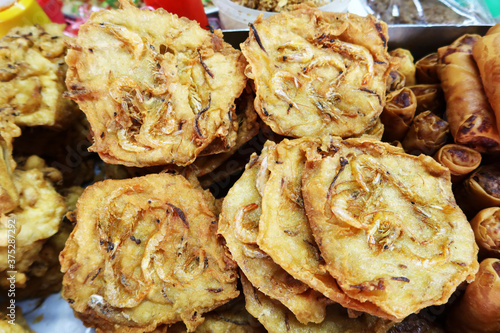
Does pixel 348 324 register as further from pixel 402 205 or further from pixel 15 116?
pixel 15 116

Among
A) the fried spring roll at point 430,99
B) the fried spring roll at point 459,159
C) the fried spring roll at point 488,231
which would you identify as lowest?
the fried spring roll at point 488,231

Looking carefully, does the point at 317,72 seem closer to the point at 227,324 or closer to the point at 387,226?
the point at 387,226

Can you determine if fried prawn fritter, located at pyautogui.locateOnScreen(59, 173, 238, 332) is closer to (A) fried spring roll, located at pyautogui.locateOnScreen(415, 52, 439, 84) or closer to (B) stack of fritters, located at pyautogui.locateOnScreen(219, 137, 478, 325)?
(B) stack of fritters, located at pyautogui.locateOnScreen(219, 137, 478, 325)

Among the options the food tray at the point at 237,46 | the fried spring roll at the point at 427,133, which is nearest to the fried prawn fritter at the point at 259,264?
the fried spring roll at the point at 427,133

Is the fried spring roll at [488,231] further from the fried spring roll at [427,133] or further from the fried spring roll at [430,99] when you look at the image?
the fried spring roll at [430,99]

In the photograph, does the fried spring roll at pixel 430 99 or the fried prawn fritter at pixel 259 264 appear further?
the fried spring roll at pixel 430 99

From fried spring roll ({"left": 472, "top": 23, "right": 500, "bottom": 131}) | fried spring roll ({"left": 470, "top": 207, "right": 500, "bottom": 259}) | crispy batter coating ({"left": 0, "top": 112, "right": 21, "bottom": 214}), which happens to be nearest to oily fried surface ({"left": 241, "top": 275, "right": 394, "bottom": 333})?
fried spring roll ({"left": 470, "top": 207, "right": 500, "bottom": 259})

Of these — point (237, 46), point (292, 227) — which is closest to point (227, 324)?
point (292, 227)
